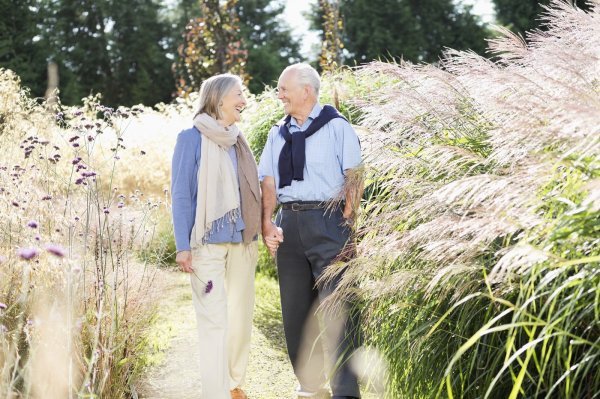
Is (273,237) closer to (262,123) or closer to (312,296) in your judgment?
(312,296)

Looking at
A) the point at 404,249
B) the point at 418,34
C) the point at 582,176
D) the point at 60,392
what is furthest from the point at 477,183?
the point at 418,34

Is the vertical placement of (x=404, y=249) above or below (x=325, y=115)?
below

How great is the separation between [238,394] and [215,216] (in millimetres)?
1049

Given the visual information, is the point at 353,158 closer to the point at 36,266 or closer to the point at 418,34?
the point at 36,266

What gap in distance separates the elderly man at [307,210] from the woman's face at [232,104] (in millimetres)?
268

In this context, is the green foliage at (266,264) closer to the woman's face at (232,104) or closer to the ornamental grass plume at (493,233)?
the woman's face at (232,104)

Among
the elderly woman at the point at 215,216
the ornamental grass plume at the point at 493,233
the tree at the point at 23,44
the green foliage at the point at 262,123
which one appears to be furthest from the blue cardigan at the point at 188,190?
the tree at the point at 23,44

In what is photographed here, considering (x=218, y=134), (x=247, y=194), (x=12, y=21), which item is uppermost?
(x=12, y=21)

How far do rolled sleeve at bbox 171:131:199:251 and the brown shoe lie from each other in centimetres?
A: 90

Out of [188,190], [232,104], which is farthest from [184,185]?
[232,104]

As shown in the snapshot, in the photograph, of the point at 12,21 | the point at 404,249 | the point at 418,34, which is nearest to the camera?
the point at 404,249

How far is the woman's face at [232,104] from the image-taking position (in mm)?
4414

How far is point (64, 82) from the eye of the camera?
26906 millimetres

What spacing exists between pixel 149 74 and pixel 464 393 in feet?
96.5
